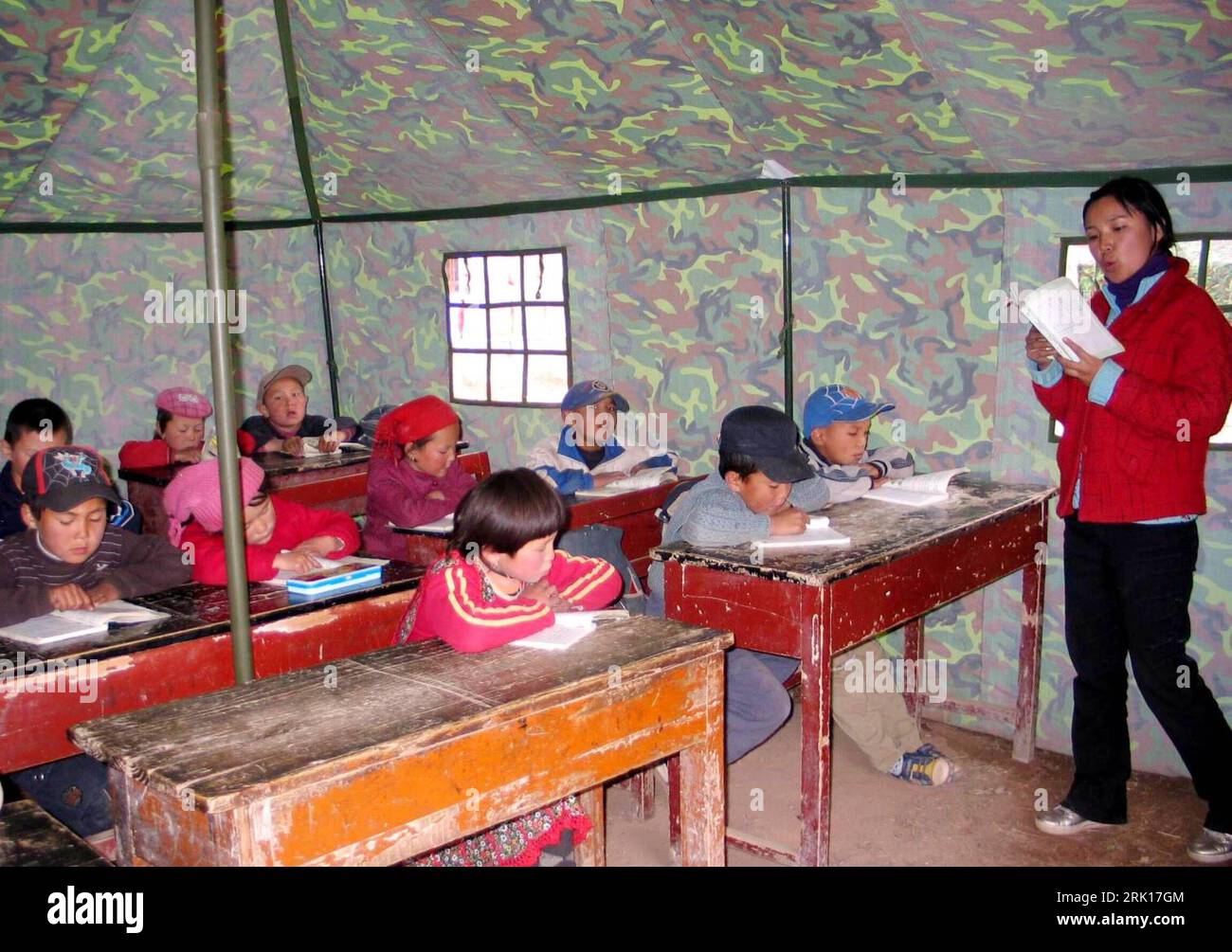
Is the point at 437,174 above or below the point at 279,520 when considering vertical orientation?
above

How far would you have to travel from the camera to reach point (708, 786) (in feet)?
7.95

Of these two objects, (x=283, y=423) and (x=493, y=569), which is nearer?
(x=493, y=569)

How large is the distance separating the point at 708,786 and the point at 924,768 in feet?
→ 5.63

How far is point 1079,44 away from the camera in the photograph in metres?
3.17

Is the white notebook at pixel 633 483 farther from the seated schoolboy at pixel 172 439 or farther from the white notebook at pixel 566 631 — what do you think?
the seated schoolboy at pixel 172 439

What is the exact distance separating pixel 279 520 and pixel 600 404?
1.74 meters

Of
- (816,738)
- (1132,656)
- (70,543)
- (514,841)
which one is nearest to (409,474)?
(70,543)

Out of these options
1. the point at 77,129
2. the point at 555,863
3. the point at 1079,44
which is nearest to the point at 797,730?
the point at 555,863

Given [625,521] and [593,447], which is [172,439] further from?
[625,521]

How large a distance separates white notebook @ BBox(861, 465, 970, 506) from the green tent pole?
239 centimetres

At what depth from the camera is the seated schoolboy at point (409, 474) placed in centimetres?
440

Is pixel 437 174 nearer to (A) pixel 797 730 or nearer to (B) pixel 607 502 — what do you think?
(B) pixel 607 502

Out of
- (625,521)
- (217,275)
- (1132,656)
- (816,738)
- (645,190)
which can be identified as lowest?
(816,738)

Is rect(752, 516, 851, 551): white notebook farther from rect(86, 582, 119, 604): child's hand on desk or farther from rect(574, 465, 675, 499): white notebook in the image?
rect(86, 582, 119, 604): child's hand on desk
